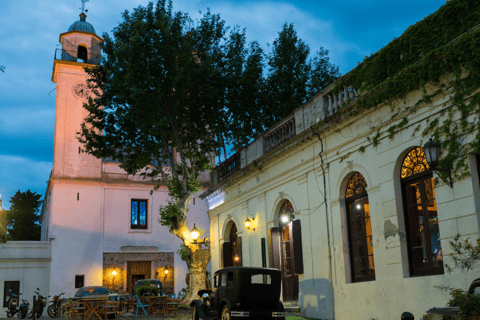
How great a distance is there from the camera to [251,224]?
59.6 ft

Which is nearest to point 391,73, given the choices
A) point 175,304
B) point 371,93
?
point 371,93

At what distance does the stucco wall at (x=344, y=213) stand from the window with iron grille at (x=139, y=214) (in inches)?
758

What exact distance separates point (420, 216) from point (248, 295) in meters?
4.72

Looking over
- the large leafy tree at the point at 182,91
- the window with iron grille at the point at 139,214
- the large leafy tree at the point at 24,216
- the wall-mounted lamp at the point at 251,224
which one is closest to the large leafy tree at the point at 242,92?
the large leafy tree at the point at 182,91

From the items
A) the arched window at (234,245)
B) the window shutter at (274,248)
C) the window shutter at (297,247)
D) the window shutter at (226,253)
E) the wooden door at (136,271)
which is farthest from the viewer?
the wooden door at (136,271)

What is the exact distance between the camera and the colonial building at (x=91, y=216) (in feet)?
107

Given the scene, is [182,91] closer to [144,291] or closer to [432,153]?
[144,291]

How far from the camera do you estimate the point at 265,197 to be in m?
17.3

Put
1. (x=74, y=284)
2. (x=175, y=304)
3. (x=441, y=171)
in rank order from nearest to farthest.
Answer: (x=441, y=171) → (x=175, y=304) → (x=74, y=284)

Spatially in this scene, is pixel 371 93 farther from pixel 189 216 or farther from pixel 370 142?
pixel 189 216

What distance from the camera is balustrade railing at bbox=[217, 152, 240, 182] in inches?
803

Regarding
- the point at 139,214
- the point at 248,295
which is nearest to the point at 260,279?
the point at 248,295

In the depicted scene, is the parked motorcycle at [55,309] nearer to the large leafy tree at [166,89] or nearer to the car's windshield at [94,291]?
the car's windshield at [94,291]

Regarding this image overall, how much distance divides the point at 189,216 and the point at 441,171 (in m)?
28.7
